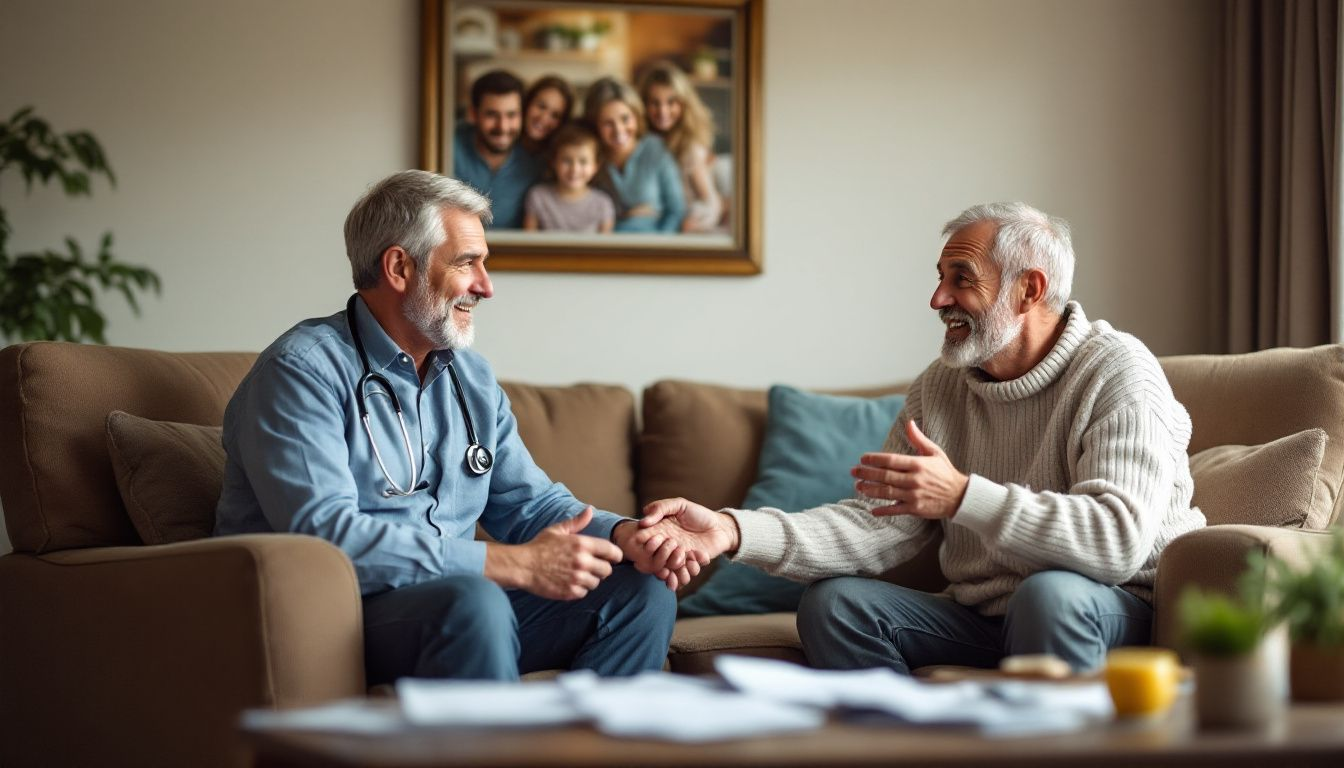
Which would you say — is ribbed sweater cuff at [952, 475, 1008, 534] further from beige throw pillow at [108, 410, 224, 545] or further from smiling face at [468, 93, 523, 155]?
smiling face at [468, 93, 523, 155]

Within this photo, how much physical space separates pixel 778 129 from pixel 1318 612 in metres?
2.36

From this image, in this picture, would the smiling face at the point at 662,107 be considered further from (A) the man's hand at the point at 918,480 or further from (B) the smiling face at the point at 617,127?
(A) the man's hand at the point at 918,480

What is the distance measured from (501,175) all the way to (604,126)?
0.99 feet

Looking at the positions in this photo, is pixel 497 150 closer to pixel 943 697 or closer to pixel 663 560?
pixel 663 560

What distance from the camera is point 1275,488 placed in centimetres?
253

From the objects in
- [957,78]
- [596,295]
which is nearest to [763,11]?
[957,78]

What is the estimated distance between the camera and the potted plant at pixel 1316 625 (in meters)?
1.56

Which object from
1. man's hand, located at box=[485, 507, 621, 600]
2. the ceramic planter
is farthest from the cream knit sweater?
the ceramic planter

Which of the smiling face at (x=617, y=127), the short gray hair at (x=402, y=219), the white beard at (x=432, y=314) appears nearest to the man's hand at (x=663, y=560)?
the white beard at (x=432, y=314)

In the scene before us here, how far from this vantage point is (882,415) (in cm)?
317

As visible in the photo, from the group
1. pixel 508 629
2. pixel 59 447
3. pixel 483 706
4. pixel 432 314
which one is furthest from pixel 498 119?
pixel 483 706

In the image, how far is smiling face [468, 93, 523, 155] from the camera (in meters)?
3.54

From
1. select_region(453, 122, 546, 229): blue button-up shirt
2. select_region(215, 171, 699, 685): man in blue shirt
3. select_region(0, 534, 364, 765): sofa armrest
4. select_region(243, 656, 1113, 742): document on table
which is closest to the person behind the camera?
select_region(243, 656, 1113, 742): document on table

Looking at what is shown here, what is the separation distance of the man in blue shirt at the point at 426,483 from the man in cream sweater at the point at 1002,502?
8.5 inches
